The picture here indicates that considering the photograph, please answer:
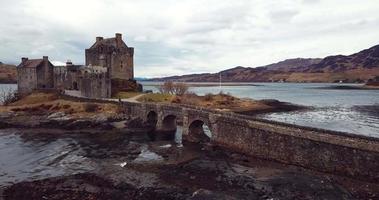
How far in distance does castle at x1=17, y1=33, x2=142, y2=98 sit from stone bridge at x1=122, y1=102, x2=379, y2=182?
29.0m

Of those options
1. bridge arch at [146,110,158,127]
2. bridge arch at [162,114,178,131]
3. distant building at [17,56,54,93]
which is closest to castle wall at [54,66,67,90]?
distant building at [17,56,54,93]

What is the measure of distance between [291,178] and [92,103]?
121ft

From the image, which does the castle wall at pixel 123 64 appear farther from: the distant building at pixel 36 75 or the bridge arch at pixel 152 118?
the bridge arch at pixel 152 118

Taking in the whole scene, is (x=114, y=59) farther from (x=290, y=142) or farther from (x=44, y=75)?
(x=290, y=142)

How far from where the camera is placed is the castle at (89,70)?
6644cm

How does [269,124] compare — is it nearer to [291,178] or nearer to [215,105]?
[291,178]

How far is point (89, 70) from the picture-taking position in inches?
2507

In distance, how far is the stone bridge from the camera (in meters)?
24.7

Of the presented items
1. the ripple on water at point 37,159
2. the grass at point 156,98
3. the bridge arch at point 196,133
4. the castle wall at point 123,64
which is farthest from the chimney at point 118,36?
the bridge arch at point 196,133

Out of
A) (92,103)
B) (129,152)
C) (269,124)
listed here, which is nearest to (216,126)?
(269,124)

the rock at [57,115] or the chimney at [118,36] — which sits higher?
the chimney at [118,36]

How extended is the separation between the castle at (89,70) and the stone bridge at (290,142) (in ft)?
95.2

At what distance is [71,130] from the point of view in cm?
4666

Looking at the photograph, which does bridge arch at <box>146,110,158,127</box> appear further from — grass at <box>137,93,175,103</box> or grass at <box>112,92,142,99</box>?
grass at <box>112,92,142,99</box>
